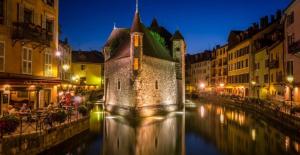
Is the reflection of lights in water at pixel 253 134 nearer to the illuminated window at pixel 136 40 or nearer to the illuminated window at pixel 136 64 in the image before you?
the illuminated window at pixel 136 64

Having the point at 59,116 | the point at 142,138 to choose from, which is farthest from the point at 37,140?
the point at 142,138

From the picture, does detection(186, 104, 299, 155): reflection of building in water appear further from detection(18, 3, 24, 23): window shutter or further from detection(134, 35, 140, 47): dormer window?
detection(18, 3, 24, 23): window shutter

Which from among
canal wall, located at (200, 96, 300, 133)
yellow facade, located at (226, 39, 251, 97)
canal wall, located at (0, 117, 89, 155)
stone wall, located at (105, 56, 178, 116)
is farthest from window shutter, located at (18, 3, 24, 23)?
yellow facade, located at (226, 39, 251, 97)

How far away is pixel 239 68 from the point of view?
205 feet

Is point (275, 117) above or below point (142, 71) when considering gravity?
below

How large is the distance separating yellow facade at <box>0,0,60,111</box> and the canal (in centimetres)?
469

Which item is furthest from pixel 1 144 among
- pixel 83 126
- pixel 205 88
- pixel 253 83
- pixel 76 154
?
pixel 205 88

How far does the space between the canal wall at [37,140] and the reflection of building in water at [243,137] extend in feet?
33.9

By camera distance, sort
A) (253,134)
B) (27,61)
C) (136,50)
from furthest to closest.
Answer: (136,50) < (253,134) < (27,61)

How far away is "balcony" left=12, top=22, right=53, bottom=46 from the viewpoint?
66.3ft

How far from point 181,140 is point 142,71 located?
16.2 metres

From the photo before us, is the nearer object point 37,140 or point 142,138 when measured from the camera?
point 37,140

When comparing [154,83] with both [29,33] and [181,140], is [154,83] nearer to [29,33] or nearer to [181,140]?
[181,140]

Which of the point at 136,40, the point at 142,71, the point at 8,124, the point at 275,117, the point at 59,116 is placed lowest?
the point at 275,117
